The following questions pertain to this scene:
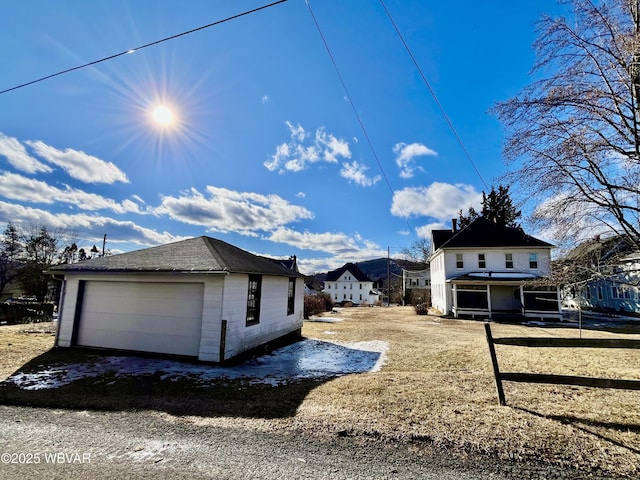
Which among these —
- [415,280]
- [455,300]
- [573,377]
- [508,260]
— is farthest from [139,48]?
[415,280]

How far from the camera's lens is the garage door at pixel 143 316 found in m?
8.43

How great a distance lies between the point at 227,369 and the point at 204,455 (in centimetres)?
438

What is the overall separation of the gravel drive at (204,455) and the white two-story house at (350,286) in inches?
2359

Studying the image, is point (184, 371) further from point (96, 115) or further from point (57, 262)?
point (57, 262)

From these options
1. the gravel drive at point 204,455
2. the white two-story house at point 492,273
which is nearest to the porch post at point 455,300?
the white two-story house at point 492,273

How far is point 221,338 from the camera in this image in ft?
26.0

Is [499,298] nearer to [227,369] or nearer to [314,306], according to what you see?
[314,306]

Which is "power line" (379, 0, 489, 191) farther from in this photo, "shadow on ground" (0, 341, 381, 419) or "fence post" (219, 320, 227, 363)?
"fence post" (219, 320, 227, 363)

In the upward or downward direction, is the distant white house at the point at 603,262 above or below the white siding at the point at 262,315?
above

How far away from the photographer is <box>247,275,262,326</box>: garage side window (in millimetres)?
9484

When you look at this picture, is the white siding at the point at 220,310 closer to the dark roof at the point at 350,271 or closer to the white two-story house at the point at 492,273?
the white two-story house at the point at 492,273

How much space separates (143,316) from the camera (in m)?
8.85

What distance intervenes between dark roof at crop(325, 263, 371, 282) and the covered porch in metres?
42.2

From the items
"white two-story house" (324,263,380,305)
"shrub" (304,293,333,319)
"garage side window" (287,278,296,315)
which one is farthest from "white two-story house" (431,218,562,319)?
"white two-story house" (324,263,380,305)
